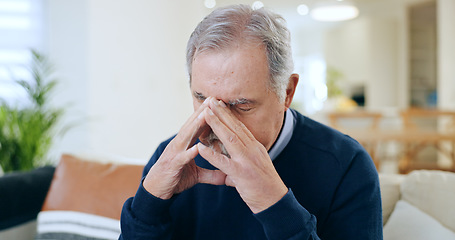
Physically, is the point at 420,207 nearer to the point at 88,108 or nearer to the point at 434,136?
the point at 434,136

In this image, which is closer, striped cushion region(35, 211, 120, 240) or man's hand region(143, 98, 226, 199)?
man's hand region(143, 98, 226, 199)

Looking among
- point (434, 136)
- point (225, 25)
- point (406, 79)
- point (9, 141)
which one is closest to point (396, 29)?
point (406, 79)

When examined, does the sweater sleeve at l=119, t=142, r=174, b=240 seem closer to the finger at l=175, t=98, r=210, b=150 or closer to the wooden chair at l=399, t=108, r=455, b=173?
the finger at l=175, t=98, r=210, b=150

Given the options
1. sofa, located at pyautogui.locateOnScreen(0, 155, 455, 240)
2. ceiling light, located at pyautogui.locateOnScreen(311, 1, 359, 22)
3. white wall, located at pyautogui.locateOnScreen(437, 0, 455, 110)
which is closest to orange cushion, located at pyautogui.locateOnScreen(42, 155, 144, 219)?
sofa, located at pyautogui.locateOnScreen(0, 155, 455, 240)

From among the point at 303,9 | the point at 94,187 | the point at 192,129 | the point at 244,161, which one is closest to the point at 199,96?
the point at 192,129

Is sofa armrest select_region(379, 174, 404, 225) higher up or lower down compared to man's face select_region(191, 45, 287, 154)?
lower down

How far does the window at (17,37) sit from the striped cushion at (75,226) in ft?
8.19

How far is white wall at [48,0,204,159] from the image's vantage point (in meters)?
3.88

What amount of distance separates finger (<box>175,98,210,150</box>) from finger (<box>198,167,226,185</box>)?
14 centimetres

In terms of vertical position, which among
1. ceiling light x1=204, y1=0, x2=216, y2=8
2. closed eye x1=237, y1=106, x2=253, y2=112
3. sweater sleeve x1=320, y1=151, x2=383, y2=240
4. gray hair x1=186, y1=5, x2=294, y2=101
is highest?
ceiling light x1=204, y1=0, x2=216, y2=8

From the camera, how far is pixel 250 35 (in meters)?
0.94

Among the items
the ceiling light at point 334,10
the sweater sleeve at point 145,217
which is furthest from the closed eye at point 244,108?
the ceiling light at point 334,10

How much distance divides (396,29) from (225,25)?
8.17 meters

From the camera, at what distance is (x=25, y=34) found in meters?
3.87
